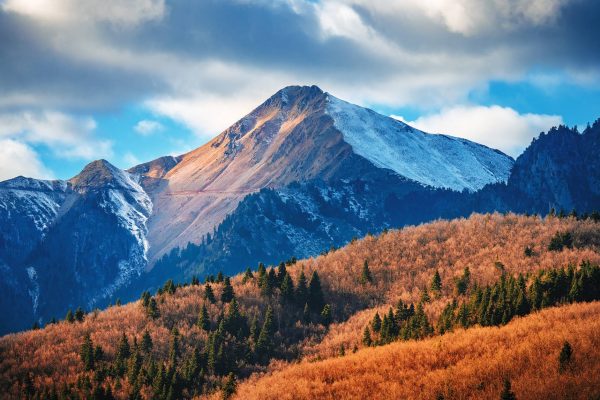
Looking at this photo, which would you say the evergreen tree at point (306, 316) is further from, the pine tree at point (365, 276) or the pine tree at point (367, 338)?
the pine tree at point (367, 338)

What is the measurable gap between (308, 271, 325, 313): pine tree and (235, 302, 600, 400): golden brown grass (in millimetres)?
Answer: 31394

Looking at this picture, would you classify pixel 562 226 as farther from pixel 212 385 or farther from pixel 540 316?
pixel 212 385

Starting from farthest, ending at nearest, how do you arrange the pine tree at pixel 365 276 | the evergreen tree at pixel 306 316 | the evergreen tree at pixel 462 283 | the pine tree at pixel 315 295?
the pine tree at pixel 365 276
the pine tree at pixel 315 295
the evergreen tree at pixel 306 316
the evergreen tree at pixel 462 283

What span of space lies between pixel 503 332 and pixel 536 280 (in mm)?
13376

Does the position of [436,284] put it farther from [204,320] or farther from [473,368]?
[473,368]

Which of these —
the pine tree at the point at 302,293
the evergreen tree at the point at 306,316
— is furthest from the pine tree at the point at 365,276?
the evergreen tree at the point at 306,316

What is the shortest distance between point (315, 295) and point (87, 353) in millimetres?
36107

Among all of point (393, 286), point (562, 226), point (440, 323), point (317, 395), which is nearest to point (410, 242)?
point (393, 286)

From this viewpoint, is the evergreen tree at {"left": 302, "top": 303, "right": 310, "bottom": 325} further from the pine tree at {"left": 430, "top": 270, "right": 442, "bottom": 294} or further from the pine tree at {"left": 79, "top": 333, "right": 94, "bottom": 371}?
the pine tree at {"left": 79, "top": 333, "right": 94, "bottom": 371}

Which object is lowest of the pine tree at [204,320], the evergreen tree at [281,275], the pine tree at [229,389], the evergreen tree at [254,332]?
the pine tree at [229,389]

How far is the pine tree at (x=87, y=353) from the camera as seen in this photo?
75.8m

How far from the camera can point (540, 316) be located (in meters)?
57.7

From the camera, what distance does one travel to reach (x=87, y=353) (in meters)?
76.8

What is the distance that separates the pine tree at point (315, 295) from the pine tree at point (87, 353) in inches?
1349
